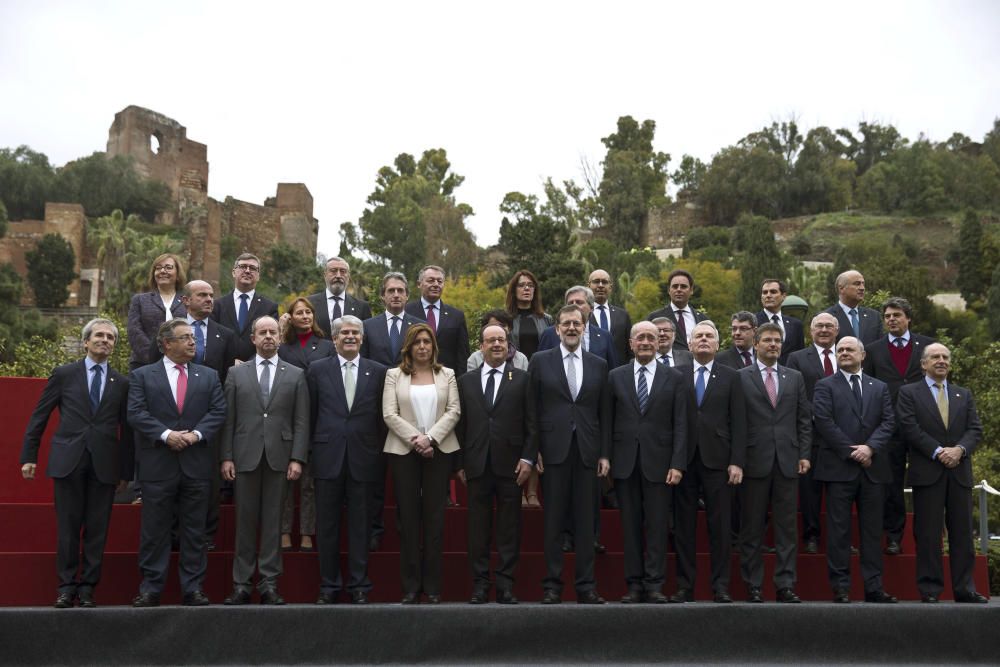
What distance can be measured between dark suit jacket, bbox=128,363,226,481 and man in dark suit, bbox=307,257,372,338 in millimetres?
1448

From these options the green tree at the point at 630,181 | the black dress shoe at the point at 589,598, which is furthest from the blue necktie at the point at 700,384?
the green tree at the point at 630,181

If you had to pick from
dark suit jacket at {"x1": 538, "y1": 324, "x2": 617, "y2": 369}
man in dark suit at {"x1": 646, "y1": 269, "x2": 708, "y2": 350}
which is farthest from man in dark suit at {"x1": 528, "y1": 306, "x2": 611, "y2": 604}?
man in dark suit at {"x1": 646, "y1": 269, "x2": 708, "y2": 350}

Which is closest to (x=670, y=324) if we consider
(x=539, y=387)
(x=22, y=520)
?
(x=539, y=387)

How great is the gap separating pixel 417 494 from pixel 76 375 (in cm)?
216

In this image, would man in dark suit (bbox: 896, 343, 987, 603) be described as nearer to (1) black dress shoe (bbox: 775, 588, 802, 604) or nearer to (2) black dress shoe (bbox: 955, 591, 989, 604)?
(2) black dress shoe (bbox: 955, 591, 989, 604)

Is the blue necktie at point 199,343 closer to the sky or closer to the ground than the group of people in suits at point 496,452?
closer to the sky

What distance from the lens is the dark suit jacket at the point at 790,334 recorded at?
26.7 ft

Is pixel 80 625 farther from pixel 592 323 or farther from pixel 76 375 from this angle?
pixel 592 323

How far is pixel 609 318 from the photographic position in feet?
27.2

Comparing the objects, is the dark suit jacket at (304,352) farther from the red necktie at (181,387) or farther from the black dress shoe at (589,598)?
the black dress shoe at (589,598)

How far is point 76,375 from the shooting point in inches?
266

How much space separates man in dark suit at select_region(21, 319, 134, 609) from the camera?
21.5 ft

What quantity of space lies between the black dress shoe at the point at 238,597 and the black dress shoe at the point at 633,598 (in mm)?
2219

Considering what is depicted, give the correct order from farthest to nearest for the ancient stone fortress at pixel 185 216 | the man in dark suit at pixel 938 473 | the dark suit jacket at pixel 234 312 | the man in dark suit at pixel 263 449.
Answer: the ancient stone fortress at pixel 185 216
the dark suit jacket at pixel 234 312
the man in dark suit at pixel 938 473
the man in dark suit at pixel 263 449
